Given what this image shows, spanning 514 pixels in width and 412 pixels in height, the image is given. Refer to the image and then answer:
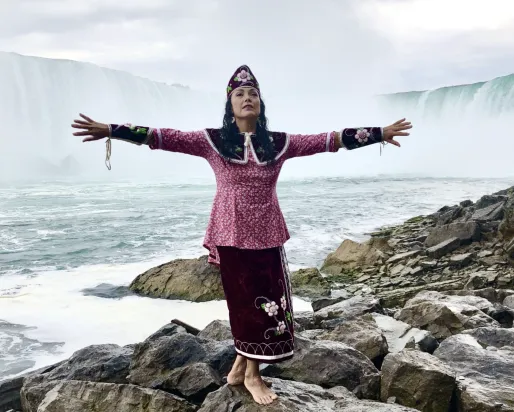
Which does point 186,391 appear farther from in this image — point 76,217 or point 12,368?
point 76,217

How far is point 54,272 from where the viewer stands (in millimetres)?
13727

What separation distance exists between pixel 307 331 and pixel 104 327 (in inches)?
176

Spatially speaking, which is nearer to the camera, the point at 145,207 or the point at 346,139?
the point at 346,139

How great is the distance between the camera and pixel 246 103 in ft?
11.7

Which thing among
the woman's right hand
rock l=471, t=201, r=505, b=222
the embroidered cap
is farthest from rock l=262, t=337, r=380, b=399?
rock l=471, t=201, r=505, b=222

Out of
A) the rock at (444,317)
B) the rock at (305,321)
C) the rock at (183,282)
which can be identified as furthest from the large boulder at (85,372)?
the rock at (183,282)

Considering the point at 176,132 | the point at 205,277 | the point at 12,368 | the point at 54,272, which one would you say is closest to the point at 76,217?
the point at 54,272

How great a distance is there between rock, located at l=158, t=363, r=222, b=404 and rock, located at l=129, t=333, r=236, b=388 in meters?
0.10

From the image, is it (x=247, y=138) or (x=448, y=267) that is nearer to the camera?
(x=247, y=138)

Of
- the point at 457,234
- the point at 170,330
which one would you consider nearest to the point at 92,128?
the point at 170,330

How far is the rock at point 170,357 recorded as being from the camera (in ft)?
14.8

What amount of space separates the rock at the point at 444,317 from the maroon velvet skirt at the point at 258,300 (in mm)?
2935

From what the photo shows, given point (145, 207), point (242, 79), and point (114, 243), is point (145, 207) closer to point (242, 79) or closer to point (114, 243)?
point (114, 243)

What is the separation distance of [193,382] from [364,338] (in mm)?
1613
